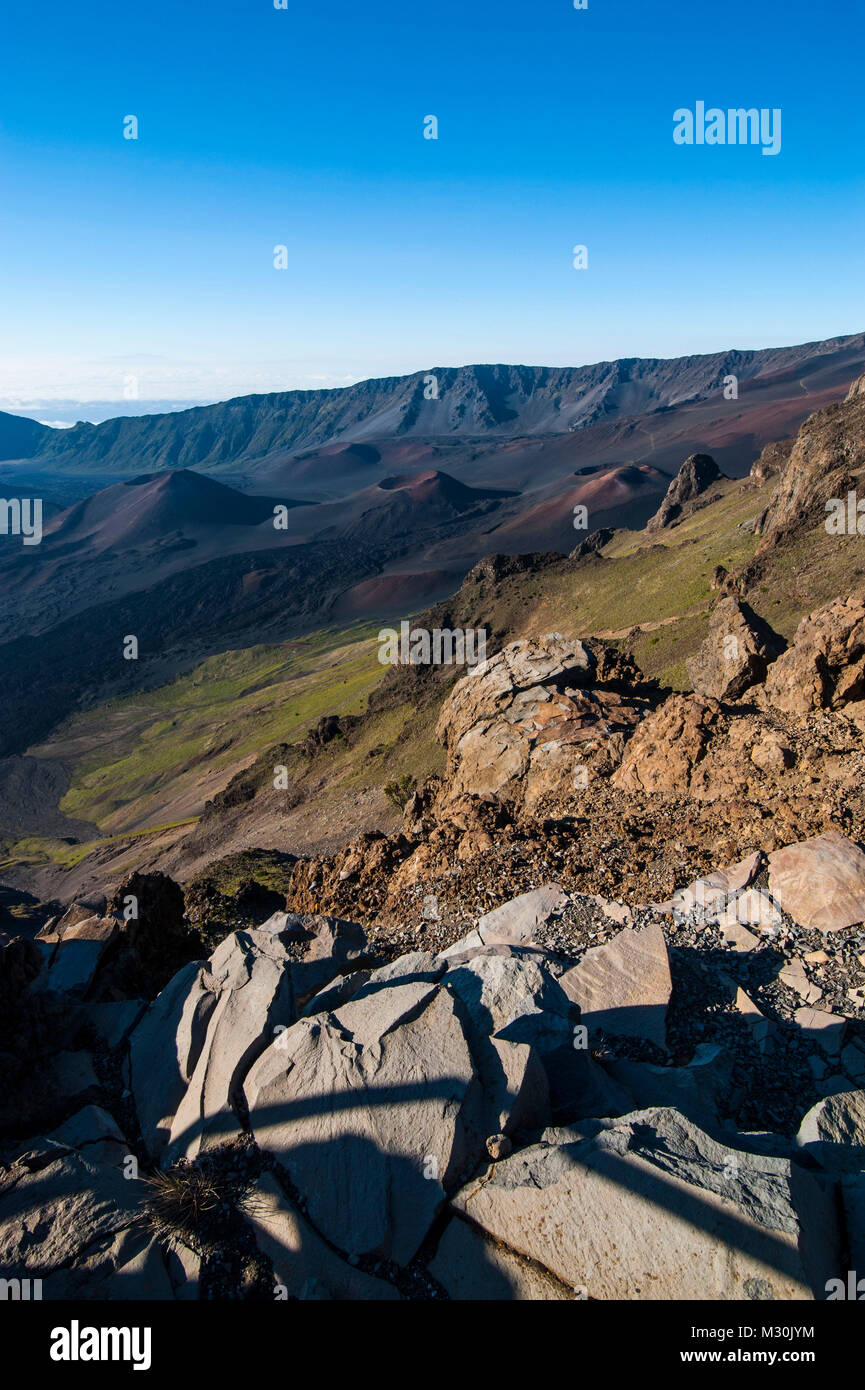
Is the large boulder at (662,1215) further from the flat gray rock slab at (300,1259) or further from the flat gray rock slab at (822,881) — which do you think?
the flat gray rock slab at (822,881)

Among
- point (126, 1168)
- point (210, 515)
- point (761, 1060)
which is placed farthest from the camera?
point (210, 515)

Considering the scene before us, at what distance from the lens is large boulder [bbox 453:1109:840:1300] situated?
14.7 ft

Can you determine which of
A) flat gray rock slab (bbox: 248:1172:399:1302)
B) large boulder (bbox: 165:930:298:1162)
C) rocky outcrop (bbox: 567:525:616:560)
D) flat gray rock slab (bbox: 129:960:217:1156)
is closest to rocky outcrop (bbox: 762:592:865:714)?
large boulder (bbox: 165:930:298:1162)

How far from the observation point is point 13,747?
77750 mm

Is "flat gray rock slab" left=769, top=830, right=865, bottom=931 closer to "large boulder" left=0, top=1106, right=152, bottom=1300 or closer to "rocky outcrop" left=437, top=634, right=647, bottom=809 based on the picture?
"rocky outcrop" left=437, top=634, right=647, bottom=809

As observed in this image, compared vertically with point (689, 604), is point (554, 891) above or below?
below

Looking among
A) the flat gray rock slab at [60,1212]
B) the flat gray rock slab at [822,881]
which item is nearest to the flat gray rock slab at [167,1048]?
the flat gray rock slab at [60,1212]

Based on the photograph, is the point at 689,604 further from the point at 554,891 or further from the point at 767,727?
the point at 554,891

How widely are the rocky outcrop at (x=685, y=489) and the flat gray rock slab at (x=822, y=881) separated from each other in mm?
58747

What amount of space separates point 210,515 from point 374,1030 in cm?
17155

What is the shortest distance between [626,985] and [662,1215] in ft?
11.9

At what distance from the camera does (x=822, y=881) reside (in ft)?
29.1

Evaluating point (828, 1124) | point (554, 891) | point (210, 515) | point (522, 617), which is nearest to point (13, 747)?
point (522, 617)

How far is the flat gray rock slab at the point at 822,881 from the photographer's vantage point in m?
8.57
